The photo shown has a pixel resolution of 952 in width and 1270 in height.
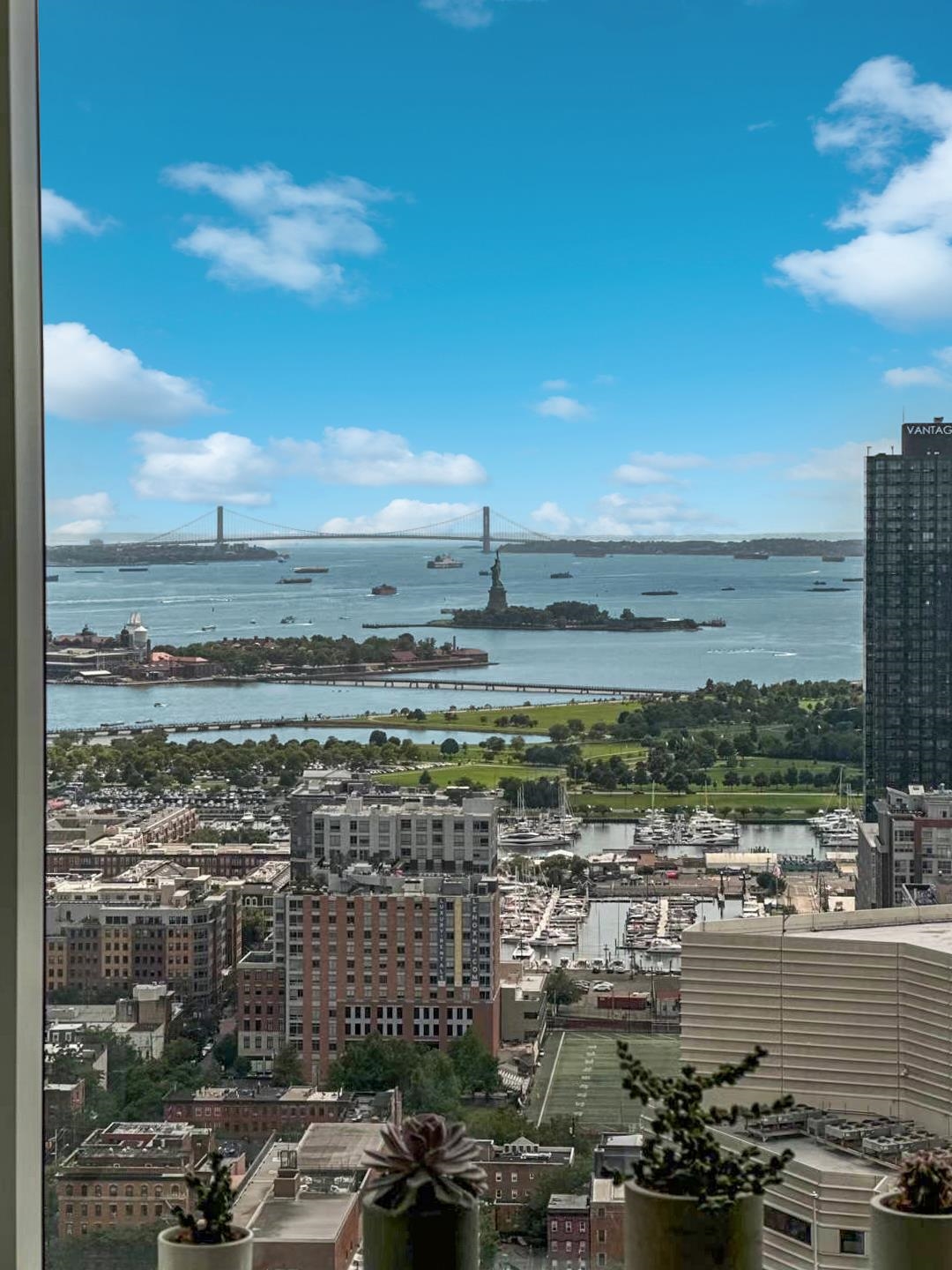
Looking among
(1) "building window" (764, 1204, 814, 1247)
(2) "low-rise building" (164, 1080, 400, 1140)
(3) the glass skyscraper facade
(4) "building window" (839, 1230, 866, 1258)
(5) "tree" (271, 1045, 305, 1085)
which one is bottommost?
(4) "building window" (839, 1230, 866, 1258)

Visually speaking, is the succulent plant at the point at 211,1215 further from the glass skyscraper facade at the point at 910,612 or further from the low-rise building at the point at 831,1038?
the glass skyscraper facade at the point at 910,612

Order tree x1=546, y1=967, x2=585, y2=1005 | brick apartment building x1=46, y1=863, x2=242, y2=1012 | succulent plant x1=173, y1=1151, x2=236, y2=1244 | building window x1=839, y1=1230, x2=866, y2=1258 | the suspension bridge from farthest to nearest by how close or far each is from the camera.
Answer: the suspension bridge, tree x1=546, y1=967, x2=585, y2=1005, brick apartment building x1=46, y1=863, x2=242, y2=1012, building window x1=839, y1=1230, x2=866, y2=1258, succulent plant x1=173, y1=1151, x2=236, y2=1244

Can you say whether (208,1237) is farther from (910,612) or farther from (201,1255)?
(910,612)

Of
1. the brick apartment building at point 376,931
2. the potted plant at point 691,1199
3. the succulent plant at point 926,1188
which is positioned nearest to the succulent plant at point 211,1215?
the potted plant at point 691,1199

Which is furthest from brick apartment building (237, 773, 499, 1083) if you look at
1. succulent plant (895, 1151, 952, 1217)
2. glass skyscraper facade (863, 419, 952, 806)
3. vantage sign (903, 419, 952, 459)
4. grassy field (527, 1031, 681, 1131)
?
vantage sign (903, 419, 952, 459)

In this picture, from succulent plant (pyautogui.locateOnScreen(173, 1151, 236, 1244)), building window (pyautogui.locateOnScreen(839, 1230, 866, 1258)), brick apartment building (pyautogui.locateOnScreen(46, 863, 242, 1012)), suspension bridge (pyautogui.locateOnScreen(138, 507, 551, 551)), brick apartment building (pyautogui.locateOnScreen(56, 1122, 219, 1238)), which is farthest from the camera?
suspension bridge (pyautogui.locateOnScreen(138, 507, 551, 551))

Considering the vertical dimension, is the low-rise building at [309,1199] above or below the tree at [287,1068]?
below

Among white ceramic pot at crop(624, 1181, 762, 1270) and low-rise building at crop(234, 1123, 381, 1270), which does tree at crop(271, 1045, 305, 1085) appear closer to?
low-rise building at crop(234, 1123, 381, 1270)

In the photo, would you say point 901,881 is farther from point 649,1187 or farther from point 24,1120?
point 24,1120
